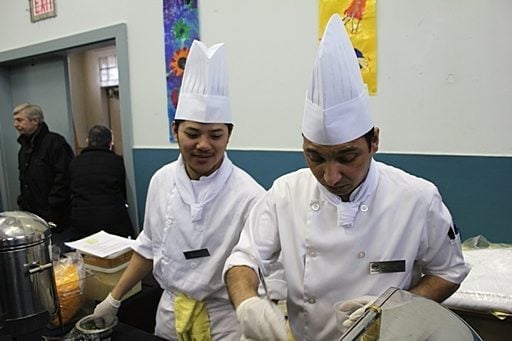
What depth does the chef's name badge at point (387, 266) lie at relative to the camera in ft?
2.79

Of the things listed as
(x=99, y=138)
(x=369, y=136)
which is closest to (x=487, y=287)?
(x=369, y=136)

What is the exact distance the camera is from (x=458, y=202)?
162 centimetres

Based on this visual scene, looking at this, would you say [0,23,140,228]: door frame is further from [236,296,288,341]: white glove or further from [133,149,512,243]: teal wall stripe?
[236,296,288,341]: white glove

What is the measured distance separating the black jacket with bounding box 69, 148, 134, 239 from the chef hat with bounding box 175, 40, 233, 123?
5.32 feet

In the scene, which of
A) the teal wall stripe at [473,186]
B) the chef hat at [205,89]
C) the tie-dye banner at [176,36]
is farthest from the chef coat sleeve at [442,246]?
the tie-dye banner at [176,36]

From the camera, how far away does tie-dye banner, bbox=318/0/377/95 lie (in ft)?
5.66

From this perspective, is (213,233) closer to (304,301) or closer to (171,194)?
(171,194)

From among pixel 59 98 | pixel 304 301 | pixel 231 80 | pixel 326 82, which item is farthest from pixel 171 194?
pixel 59 98

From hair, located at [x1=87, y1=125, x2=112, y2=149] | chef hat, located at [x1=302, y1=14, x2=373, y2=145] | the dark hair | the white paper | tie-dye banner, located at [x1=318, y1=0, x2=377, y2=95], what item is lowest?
the white paper

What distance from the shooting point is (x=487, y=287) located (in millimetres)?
1123

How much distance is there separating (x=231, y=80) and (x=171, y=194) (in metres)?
1.11

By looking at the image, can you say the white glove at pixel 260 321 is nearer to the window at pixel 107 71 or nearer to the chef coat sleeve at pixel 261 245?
the chef coat sleeve at pixel 261 245

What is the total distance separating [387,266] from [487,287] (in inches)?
19.1

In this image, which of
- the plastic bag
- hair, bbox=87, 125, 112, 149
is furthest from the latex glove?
hair, bbox=87, 125, 112, 149
